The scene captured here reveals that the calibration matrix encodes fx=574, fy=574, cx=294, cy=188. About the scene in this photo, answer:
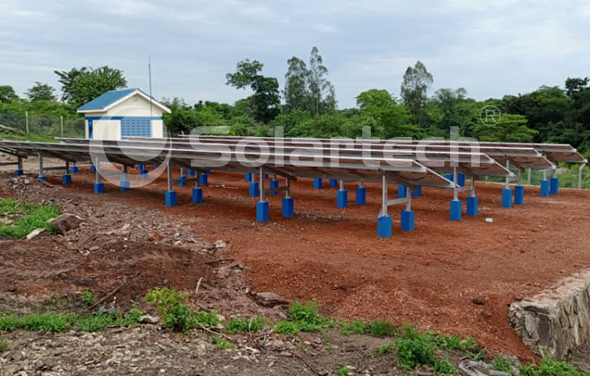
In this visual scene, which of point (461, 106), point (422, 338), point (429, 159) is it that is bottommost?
point (422, 338)

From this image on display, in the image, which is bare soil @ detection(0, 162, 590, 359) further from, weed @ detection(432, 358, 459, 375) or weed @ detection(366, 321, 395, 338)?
weed @ detection(432, 358, 459, 375)

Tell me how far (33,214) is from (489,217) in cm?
1002

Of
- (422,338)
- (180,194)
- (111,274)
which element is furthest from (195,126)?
(422,338)

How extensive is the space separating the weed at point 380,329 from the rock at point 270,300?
1.26 meters

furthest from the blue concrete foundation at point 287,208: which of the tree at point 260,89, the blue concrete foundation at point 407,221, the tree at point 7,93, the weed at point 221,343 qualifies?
Result: the tree at point 7,93

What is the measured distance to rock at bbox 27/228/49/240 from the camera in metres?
10.4

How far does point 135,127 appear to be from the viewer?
107ft

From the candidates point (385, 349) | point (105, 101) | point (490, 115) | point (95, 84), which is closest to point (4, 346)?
point (385, 349)

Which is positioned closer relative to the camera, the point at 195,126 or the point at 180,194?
the point at 180,194

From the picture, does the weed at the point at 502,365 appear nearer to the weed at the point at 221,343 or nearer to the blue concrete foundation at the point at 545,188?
the weed at the point at 221,343

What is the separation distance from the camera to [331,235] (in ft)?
34.0

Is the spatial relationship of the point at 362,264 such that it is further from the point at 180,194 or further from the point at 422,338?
the point at 180,194

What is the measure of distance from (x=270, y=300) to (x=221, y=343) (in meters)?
1.56

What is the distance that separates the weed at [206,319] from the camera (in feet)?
20.0
